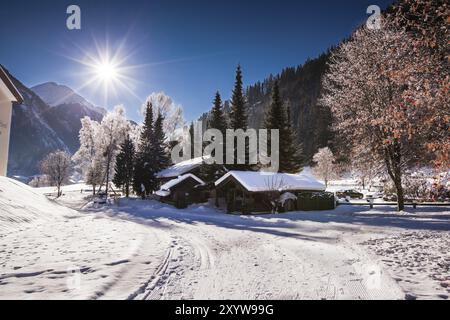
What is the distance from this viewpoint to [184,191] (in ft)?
108

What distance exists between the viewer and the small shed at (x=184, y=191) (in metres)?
32.1

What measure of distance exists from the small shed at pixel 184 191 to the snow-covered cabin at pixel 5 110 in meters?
18.3

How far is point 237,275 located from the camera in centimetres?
576

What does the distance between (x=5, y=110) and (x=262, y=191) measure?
2180cm

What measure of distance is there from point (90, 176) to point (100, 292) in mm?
49112

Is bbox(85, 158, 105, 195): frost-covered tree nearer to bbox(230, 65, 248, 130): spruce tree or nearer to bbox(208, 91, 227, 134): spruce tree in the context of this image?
bbox(208, 91, 227, 134): spruce tree

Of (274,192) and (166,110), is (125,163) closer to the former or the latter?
(166,110)

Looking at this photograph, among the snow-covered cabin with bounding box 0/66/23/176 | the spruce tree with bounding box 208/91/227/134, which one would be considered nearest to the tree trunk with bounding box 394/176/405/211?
the spruce tree with bounding box 208/91/227/134

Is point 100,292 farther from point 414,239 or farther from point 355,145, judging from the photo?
point 355,145

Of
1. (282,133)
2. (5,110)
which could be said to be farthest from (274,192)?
(5,110)

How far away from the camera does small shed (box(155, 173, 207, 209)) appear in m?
32.1

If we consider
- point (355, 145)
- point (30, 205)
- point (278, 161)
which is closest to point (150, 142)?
point (278, 161)

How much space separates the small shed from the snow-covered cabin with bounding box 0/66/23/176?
1826cm

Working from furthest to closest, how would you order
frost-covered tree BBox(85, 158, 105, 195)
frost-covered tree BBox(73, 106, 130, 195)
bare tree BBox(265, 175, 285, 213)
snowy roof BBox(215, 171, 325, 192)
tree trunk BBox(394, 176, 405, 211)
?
frost-covered tree BBox(85, 158, 105, 195) → frost-covered tree BBox(73, 106, 130, 195) → snowy roof BBox(215, 171, 325, 192) → bare tree BBox(265, 175, 285, 213) → tree trunk BBox(394, 176, 405, 211)
